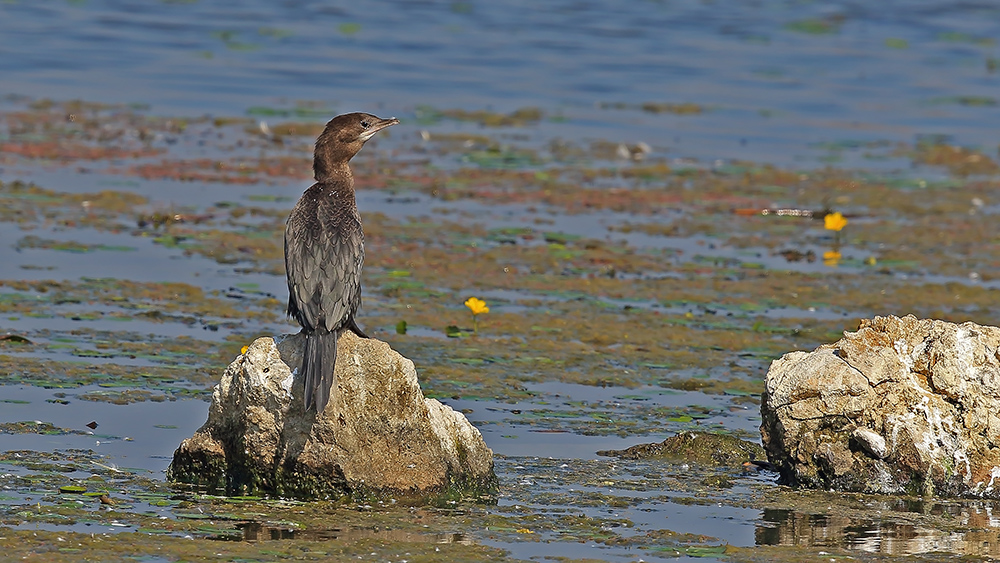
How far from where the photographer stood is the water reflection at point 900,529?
6.16m

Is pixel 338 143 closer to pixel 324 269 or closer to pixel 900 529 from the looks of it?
pixel 324 269

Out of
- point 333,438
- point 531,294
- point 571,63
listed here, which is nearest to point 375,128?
point 333,438

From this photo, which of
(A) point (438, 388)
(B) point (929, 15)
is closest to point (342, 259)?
(A) point (438, 388)

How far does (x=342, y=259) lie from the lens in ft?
22.5

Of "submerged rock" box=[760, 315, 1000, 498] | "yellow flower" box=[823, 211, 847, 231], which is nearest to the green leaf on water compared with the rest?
"submerged rock" box=[760, 315, 1000, 498]

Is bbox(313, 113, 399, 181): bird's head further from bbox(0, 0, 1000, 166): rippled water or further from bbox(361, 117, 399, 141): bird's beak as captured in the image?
bbox(0, 0, 1000, 166): rippled water

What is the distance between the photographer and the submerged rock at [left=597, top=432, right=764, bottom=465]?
7.52 meters

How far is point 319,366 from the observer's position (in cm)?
643

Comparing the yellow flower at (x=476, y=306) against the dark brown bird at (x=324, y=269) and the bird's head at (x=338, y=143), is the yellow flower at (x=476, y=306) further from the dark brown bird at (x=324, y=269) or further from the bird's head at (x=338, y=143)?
the dark brown bird at (x=324, y=269)

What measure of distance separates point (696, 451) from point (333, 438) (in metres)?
1.90

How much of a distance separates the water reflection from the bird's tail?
5.91 ft

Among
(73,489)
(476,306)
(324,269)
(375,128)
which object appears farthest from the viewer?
(476,306)

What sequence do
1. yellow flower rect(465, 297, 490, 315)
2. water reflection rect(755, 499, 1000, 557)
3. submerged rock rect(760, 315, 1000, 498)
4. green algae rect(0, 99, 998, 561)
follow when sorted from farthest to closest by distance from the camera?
yellow flower rect(465, 297, 490, 315) < submerged rock rect(760, 315, 1000, 498) < green algae rect(0, 99, 998, 561) < water reflection rect(755, 499, 1000, 557)

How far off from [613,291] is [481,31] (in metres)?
17.8
